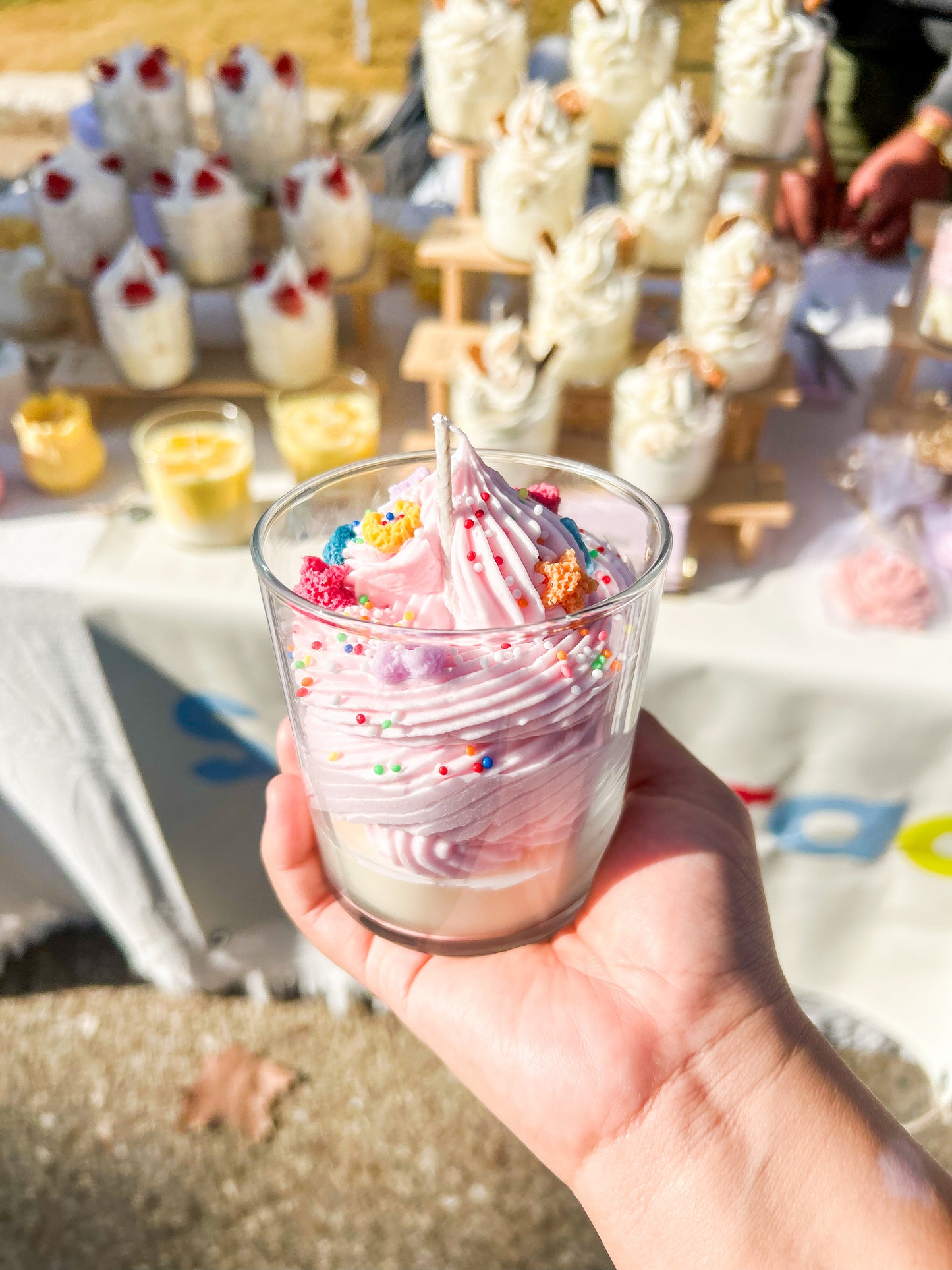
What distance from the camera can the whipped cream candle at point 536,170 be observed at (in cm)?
174

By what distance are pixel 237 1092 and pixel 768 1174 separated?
5.20 ft

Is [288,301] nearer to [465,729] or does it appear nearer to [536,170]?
[536,170]

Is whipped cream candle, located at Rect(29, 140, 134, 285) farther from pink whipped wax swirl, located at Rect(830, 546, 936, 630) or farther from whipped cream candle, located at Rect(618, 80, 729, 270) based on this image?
pink whipped wax swirl, located at Rect(830, 546, 936, 630)

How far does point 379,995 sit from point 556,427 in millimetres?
1125

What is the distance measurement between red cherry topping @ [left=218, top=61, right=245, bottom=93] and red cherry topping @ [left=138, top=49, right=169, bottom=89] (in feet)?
0.53

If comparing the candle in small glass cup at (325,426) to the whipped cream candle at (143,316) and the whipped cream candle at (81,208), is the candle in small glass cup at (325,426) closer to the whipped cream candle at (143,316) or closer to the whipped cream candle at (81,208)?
the whipped cream candle at (143,316)

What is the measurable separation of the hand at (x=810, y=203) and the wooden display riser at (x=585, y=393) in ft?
4.96

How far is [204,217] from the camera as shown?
6.64ft

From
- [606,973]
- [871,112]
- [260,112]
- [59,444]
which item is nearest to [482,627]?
[606,973]

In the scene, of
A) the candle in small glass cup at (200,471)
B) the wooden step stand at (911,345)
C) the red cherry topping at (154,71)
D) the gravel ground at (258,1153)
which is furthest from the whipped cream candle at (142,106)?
the gravel ground at (258,1153)

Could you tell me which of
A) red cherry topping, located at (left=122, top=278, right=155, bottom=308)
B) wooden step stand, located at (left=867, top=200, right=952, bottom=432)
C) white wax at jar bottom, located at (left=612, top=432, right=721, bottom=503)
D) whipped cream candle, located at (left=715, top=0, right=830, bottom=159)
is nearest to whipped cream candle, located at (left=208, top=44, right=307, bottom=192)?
red cherry topping, located at (left=122, top=278, right=155, bottom=308)

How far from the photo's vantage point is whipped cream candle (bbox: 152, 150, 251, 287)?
201 centimetres

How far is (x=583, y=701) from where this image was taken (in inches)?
33.0

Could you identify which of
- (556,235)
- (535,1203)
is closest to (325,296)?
(556,235)
